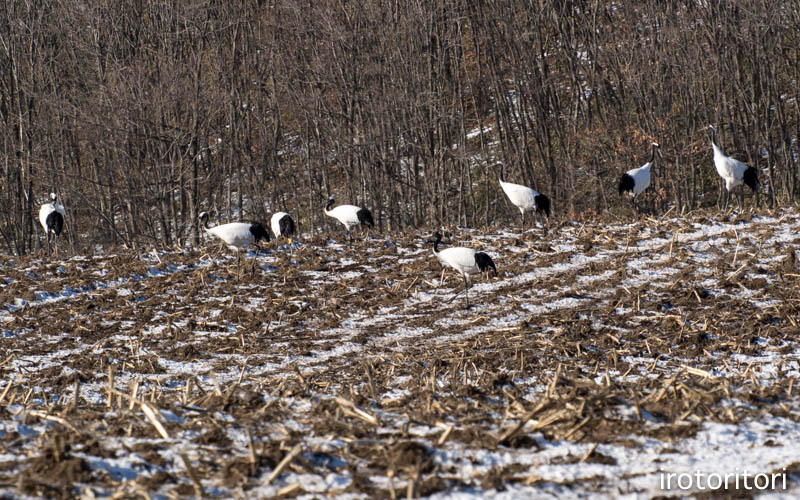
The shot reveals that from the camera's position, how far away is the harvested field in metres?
4.60

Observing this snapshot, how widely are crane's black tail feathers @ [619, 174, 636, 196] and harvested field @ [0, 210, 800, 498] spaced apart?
2.74m

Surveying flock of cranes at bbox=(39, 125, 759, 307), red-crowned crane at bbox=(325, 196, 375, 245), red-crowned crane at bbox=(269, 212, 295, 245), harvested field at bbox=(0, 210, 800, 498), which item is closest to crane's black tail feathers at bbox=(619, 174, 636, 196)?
flock of cranes at bbox=(39, 125, 759, 307)

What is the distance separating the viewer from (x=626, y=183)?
53.6 feet

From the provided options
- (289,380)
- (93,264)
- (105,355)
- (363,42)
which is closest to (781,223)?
(289,380)

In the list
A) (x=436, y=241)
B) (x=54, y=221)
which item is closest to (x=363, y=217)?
(x=436, y=241)

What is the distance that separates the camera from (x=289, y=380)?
7.16m

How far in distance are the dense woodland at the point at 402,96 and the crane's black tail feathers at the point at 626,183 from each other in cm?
222

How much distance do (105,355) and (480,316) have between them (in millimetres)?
4334

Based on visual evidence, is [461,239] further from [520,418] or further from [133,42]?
[133,42]

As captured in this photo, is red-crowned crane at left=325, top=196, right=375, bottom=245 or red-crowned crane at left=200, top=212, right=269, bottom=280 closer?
red-crowned crane at left=200, top=212, right=269, bottom=280

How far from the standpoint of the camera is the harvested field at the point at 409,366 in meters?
4.60

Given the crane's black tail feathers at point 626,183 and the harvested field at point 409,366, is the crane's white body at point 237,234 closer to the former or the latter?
the harvested field at point 409,366

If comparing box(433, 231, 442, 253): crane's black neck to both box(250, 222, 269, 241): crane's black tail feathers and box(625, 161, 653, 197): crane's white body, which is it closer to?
box(250, 222, 269, 241): crane's black tail feathers

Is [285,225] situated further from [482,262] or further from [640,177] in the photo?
[640,177]
